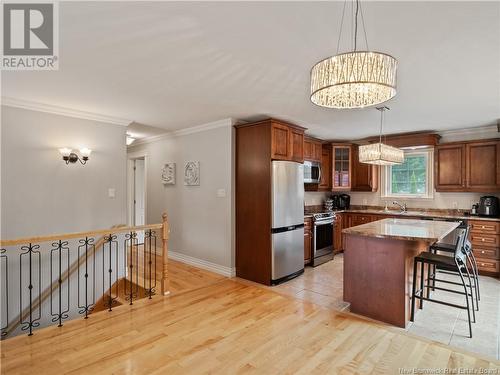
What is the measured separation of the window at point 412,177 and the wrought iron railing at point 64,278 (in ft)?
16.0

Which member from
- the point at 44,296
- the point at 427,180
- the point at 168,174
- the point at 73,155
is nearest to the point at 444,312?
the point at 427,180

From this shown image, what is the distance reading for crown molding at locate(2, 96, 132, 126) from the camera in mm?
3439

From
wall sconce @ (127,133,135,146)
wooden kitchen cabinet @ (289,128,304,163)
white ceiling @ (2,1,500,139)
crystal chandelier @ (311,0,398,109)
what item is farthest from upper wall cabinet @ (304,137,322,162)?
crystal chandelier @ (311,0,398,109)

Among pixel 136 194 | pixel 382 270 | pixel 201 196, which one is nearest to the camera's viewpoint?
pixel 382 270

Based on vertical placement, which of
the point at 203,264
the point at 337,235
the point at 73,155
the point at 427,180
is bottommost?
the point at 203,264

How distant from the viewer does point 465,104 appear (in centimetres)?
354

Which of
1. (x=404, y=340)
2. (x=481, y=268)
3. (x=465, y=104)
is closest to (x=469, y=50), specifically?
(x=465, y=104)

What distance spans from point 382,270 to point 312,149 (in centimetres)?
319

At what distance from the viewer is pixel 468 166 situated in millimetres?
4730

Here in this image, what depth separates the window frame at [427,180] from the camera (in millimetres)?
5461

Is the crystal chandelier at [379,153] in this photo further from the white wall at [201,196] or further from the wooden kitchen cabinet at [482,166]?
the white wall at [201,196]

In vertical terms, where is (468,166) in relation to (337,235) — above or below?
above

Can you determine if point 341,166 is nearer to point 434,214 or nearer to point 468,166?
point 434,214

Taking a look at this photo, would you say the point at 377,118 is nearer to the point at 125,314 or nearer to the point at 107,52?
the point at 107,52
